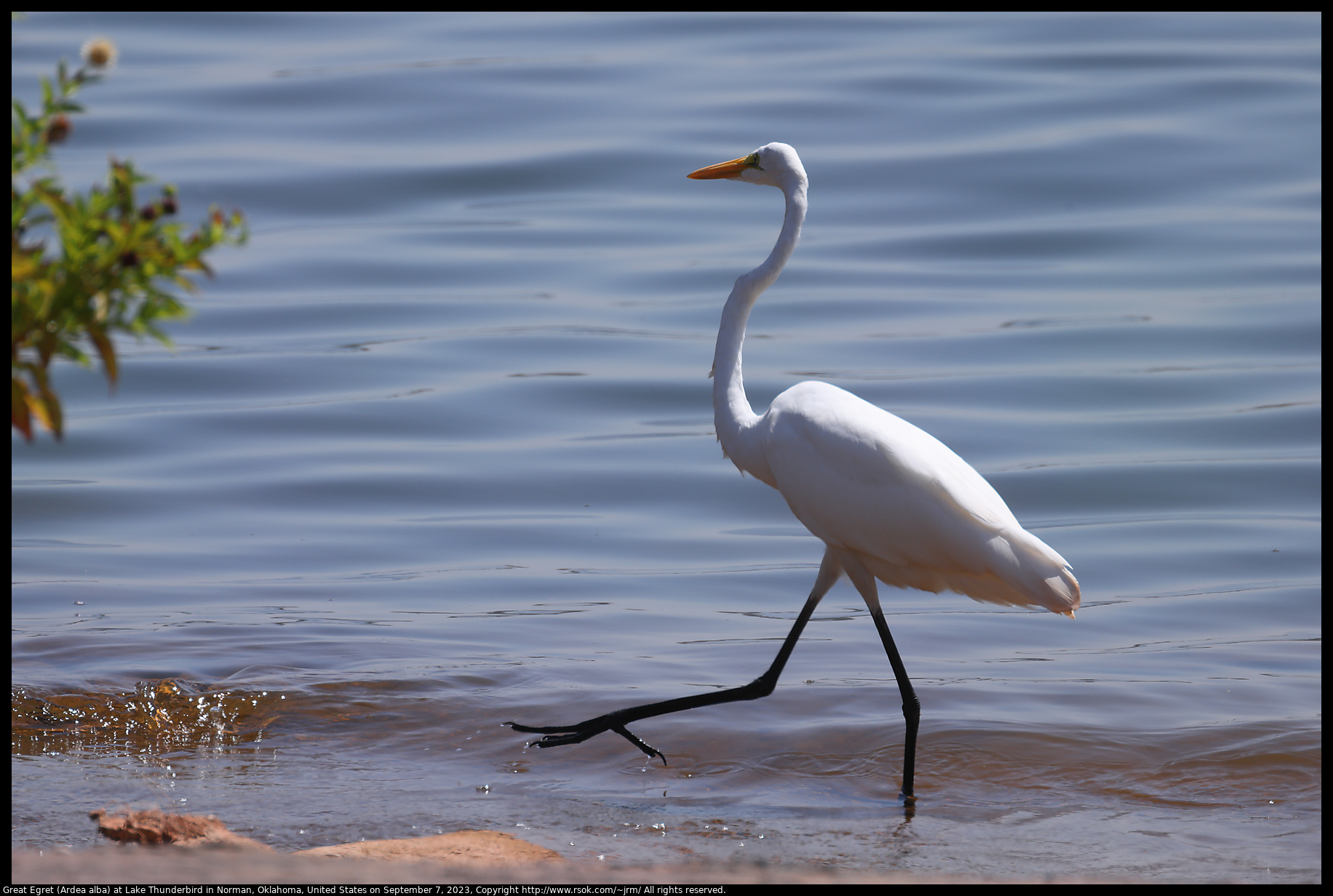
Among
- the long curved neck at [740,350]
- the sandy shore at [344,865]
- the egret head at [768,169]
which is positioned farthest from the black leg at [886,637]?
the egret head at [768,169]

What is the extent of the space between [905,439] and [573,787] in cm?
177

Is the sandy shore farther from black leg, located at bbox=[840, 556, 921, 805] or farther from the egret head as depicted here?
the egret head

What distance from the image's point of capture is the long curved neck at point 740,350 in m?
5.19

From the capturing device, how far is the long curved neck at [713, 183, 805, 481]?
17.0 ft

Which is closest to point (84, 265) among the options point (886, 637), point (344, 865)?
point (344, 865)

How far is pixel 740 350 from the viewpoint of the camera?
5.17m

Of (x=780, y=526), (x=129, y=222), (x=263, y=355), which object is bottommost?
(x=780, y=526)

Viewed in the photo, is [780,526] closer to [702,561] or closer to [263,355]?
[702,561]

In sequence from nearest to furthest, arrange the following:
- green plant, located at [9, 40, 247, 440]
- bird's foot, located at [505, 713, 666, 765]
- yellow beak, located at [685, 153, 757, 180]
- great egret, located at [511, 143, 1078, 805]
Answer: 1. green plant, located at [9, 40, 247, 440]
2. great egret, located at [511, 143, 1078, 805]
3. bird's foot, located at [505, 713, 666, 765]
4. yellow beak, located at [685, 153, 757, 180]

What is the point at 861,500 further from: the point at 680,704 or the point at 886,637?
the point at 680,704

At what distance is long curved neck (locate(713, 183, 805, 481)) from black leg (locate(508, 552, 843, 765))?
497 mm

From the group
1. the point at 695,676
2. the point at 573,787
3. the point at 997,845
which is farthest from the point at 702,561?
the point at 997,845

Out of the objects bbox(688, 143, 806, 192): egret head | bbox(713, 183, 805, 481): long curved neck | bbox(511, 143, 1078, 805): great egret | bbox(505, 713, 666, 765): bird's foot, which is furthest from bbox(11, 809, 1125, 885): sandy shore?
bbox(688, 143, 806, 192): egret head

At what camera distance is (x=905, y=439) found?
5.02 metres
